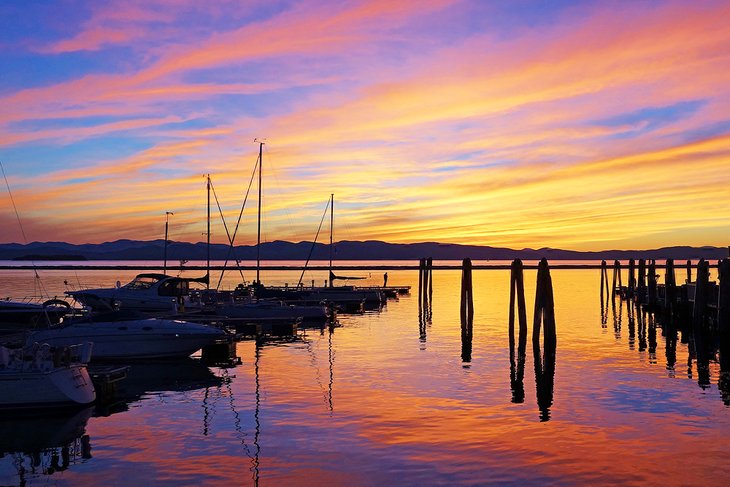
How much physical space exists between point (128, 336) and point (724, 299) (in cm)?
2748

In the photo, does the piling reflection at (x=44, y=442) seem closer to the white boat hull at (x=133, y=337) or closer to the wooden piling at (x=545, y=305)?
the white boat hull at (x=133, y=337)

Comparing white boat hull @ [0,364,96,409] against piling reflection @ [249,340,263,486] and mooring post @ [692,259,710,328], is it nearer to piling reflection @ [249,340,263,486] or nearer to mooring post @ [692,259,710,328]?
piling reflection @ [249,340,263,486]

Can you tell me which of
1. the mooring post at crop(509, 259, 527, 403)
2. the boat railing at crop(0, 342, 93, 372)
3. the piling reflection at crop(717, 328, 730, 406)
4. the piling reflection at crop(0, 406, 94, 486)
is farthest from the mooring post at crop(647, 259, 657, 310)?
the piling reflection at crop(0, 406, 94, 486)

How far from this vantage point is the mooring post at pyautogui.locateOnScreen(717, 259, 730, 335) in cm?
3612

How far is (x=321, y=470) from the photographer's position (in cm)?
1553

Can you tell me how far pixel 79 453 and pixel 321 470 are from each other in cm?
568

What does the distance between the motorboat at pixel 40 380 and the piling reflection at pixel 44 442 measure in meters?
0.37

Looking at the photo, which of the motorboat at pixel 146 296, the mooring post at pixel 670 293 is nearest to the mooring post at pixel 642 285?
Result: the mooring post at pixel 670 293

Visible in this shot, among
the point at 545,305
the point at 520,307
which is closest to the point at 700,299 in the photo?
the point at 520,307

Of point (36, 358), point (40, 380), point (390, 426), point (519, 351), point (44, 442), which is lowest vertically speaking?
point (44, 442)

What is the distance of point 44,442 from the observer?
18.1 meters

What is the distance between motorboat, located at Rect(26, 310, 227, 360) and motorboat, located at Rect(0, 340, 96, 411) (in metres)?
9.05

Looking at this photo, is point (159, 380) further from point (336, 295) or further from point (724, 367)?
point (336, 295)

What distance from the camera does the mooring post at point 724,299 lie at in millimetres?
36125
